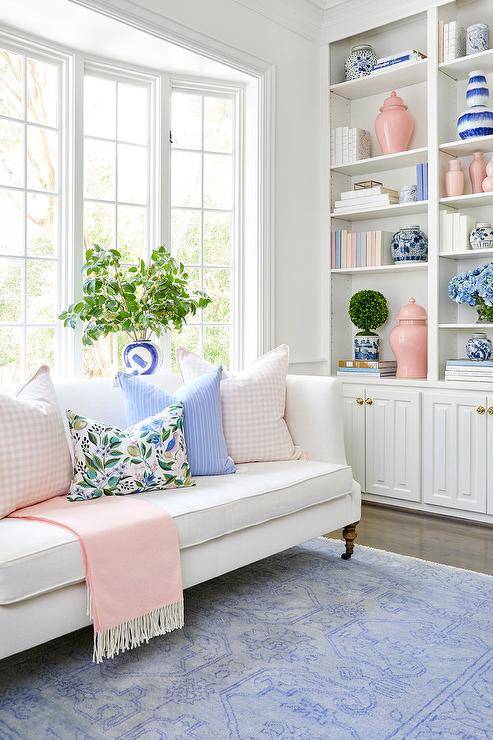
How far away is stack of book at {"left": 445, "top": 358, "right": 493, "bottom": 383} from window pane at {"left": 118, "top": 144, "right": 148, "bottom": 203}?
1839 millimetres

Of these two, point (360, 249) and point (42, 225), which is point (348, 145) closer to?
point (360, 249)

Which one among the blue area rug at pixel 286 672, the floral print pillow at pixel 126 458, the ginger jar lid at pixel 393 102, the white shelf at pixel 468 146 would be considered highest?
the ginger jar lid at pixel 393 102

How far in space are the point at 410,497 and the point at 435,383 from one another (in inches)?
25.5

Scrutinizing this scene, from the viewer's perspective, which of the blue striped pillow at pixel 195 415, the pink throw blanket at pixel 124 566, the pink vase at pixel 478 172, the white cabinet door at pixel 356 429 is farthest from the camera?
the white cabinet door at pixel 356 429

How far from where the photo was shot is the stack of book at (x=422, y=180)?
151 inches

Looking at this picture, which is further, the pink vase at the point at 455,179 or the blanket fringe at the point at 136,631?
the pink vase at the point at 455,179

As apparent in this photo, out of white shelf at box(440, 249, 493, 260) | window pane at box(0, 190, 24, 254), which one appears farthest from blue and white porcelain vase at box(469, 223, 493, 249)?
window pane at box(0, 190, 24, 254)

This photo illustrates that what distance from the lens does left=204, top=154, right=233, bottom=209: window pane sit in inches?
153

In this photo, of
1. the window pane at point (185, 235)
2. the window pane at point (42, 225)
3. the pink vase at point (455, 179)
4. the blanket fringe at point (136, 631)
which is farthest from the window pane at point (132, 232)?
the blanket fringe at point (136, 631)

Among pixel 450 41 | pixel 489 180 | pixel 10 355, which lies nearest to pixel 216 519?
pixel 10 355

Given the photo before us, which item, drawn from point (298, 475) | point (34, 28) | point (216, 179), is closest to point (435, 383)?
point (298, 475)

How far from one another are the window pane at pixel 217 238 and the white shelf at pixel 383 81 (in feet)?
3.58

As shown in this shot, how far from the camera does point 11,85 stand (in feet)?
10.3

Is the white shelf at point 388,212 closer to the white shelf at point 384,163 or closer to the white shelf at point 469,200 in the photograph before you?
the white shelf at point 469,200
